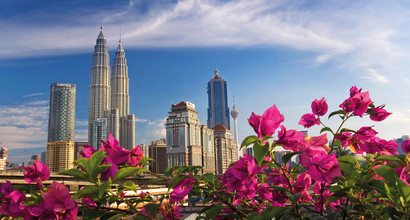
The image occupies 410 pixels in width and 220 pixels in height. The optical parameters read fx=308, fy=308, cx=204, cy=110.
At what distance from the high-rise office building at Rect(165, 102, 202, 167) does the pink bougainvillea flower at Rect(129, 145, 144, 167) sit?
386 ft

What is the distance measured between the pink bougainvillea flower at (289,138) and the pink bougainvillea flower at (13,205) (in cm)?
119

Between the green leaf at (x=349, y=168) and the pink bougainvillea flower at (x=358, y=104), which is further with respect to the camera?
the pink bougainvillea flower at (x=358, y=104)

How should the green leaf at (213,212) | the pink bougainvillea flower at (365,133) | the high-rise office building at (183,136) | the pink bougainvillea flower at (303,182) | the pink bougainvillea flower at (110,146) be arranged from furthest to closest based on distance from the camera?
the high-rise office building at (183,136)
the pink bougainvillea flower at (365,133)
the pink bougainvillea flower at (303,182)
the pink bougainvillea flower at (110,146)
the green leaf at (213,212)

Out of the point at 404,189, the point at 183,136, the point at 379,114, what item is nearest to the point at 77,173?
the point at 404,189

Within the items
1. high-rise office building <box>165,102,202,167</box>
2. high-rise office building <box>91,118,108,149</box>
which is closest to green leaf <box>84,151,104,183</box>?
high-rise office building <box>165,102,202,167</box>

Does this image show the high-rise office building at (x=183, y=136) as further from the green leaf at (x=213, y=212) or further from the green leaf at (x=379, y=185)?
the green leaf at (x=379, y=185)

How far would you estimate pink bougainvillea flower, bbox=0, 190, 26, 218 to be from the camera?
137 cm

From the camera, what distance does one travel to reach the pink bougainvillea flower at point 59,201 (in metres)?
1.09

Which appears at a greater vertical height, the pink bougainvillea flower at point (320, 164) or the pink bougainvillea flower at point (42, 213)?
the pink bougainvillea flower at point (320, 164)

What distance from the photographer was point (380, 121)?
169 cm

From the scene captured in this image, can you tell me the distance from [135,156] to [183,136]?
4828 inches

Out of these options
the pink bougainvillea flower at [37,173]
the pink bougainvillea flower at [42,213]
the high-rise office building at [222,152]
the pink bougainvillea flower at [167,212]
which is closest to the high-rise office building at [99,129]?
the high-rise office building at [222,152]

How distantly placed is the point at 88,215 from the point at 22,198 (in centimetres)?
46

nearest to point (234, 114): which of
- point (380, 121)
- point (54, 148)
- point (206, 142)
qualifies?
point (206, 142)
